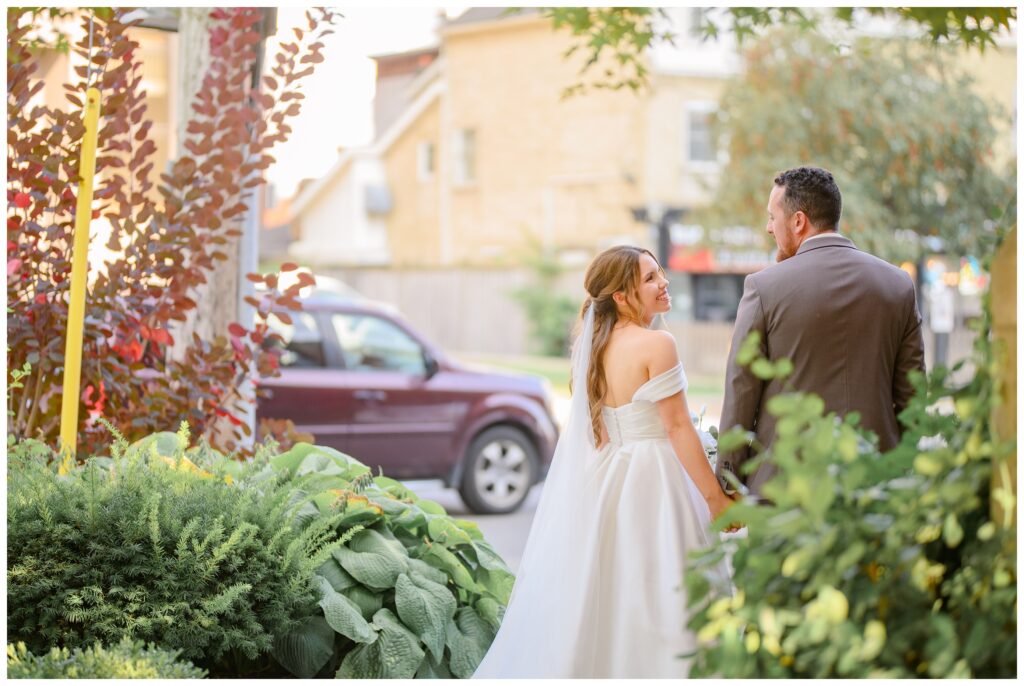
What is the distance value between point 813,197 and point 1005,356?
5.87ft

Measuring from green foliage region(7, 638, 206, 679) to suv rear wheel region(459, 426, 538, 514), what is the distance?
7306mm

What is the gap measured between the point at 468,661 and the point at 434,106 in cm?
3145

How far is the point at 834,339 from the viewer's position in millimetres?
4156

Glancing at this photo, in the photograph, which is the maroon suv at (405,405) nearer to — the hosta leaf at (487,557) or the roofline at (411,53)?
the hosta leaf at (487,557)

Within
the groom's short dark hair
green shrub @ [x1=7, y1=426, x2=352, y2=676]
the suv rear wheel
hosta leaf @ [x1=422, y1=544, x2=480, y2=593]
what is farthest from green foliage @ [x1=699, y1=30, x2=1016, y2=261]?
green shrub @ [x1=7, y1=426, x2=352, y2=676]

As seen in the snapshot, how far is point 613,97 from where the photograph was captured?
2997 cm

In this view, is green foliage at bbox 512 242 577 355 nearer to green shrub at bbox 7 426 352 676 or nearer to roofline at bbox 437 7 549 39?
roofline at bbox 437 7 549 39

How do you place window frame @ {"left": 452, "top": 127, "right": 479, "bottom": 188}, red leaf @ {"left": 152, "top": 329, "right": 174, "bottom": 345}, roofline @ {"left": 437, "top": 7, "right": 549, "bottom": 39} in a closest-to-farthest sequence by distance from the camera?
red leaf @ {"left": 152, "top": 329, "right": 174, "bottom": 345}, roofline @ {"left": 437, "top": 7, "right": 549, "bottom": 39}, window frame @ {"left": 452, "top": 127, "right": 479, "bottom": 188}

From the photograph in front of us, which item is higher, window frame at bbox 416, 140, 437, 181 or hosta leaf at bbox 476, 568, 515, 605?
window frame at bbox 416, 140, 437, 181

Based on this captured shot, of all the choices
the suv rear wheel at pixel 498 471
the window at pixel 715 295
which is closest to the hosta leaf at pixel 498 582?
the suv rear wheel at pixel 498 471

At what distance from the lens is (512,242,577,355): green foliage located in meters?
28.4

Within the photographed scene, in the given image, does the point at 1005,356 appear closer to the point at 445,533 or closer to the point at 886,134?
the point at 445,533

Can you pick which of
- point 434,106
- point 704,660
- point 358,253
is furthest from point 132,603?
point 358,253

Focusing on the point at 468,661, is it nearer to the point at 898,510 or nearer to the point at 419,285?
the point at 898,510
